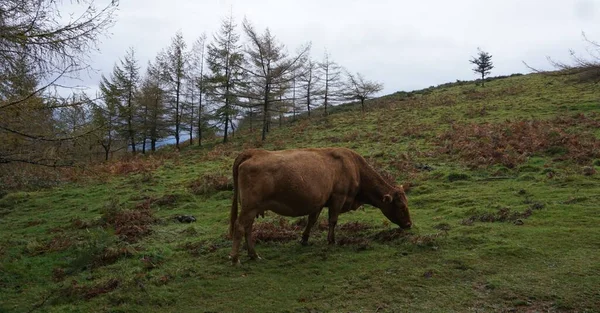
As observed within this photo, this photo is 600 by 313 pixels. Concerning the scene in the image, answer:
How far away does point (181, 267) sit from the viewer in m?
7.55

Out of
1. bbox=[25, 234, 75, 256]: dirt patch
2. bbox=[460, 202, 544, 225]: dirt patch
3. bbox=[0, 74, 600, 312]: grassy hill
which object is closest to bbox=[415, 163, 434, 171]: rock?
bbox=[0, 74, 600, 312]: grassy hill

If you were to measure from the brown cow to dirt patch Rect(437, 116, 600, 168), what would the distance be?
704cm

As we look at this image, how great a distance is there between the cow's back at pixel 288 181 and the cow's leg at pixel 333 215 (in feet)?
0.67

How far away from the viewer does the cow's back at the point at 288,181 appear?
7480mm

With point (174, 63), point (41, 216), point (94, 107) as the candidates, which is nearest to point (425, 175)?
point (94, 107)

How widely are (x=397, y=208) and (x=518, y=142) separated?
10.2 metres

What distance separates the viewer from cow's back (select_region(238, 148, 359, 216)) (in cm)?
748

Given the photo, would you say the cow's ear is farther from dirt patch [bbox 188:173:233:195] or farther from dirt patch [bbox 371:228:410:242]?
dirt patch [bbox 188:173:233:195]

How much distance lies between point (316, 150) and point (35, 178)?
5019 millimetres

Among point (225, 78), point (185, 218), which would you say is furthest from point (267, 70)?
point (185, 218)

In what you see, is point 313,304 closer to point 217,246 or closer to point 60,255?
point 217,246

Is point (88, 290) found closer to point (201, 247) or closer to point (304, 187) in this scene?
point (201, 247)

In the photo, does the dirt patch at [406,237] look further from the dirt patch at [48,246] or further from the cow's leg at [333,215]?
the dirt patch at [48,246]

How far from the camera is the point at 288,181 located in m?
7.65
